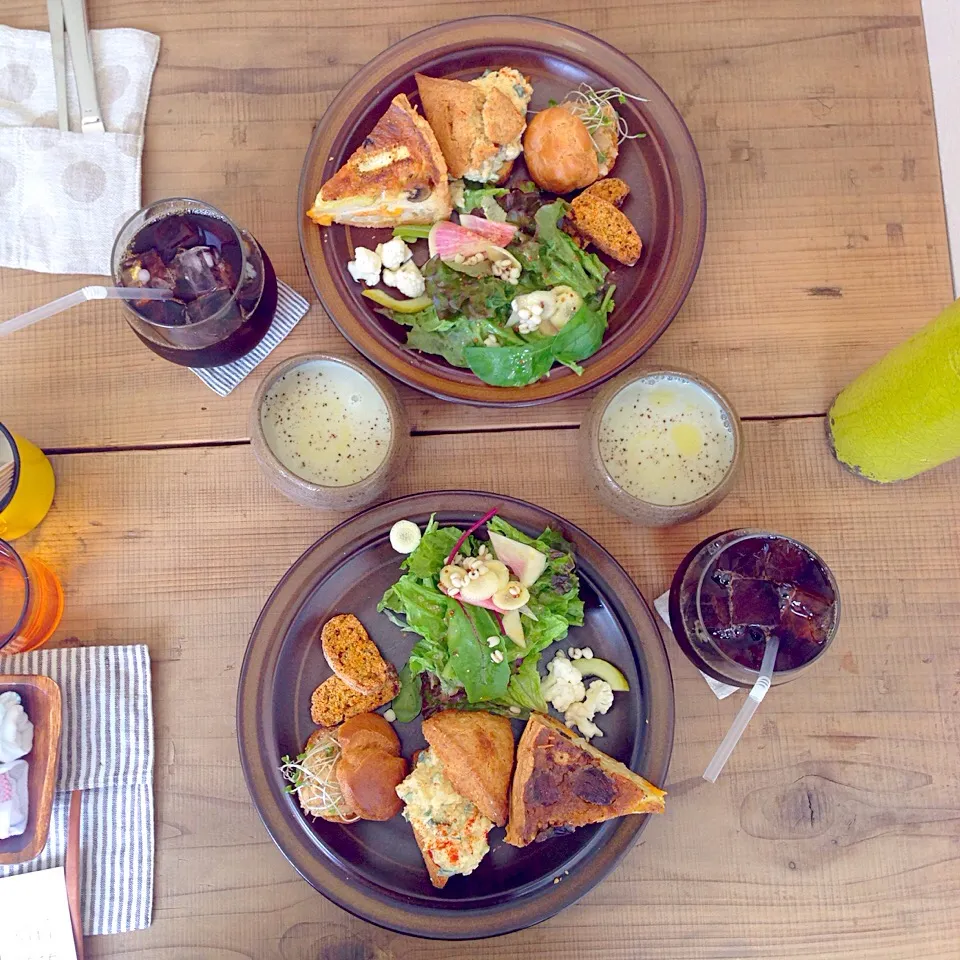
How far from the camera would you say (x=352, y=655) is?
1.24 metres

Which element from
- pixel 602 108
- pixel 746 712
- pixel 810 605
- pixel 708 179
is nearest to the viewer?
pixel 810 605

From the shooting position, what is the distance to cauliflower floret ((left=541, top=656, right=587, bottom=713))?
125cm

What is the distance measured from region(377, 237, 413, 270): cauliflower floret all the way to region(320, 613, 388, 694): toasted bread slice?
592mm

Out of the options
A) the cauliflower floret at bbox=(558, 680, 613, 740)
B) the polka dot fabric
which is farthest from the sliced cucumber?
the polka dot fabric

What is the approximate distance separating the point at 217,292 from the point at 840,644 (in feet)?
3.88

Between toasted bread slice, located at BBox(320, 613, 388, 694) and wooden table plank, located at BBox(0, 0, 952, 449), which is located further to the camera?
wooden table plank, located at BBox(0, 0, 952, 449)

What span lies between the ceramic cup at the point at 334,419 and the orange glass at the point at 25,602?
17.3 inches

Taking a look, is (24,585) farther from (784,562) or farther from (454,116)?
(784,562)

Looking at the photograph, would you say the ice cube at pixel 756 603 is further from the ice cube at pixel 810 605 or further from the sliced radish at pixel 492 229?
the sliced radish at pixel 492 229

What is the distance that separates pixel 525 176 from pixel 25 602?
1091 millimetres

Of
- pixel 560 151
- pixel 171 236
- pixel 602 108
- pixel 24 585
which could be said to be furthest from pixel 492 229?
pixel 24 585

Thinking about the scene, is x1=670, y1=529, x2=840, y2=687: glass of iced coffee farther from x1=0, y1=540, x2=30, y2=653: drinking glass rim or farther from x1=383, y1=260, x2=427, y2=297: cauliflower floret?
x1=0, y1=540, x2=30, y2=653: drinking glass rim

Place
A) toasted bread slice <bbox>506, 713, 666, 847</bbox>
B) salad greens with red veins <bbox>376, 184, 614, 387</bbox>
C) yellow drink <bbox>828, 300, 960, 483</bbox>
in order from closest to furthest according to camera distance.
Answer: yellow drink <bbox>828, 300, 960, 483</bbox> < toasted bread slice <bbox>506, 713, 666, 847</bbox> < salad greens with red veins <bbox>376, 184, 614, 387</bbox>

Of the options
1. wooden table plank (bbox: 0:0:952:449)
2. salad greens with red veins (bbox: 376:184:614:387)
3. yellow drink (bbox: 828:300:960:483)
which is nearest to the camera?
yellow drink (bbox: 828:300:960:483)
